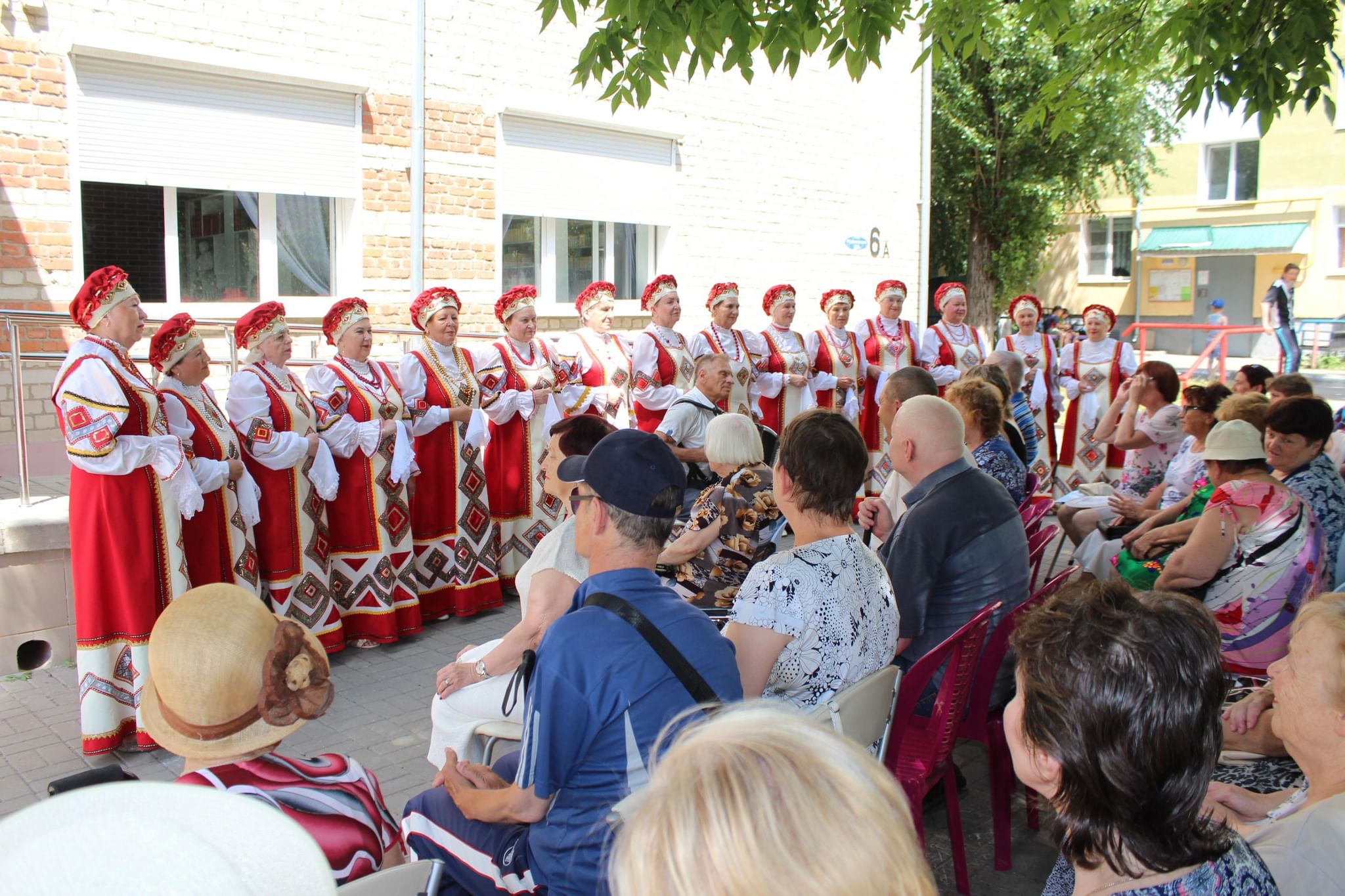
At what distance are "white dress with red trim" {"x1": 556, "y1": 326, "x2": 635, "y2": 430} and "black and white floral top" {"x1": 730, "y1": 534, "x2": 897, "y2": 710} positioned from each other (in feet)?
14.6

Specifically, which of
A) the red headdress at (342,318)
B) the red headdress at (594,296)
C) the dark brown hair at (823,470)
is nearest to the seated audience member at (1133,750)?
the dark brown hair at (823,470)

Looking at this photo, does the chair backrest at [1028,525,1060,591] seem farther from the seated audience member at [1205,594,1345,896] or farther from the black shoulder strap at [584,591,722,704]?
the black shoulder strap at [584,591,722,704]

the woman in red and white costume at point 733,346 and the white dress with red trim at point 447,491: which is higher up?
the woman in red and white costume at point 733,346

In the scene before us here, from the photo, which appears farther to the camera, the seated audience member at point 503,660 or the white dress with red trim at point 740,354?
the white dress with red trim at point 740,354

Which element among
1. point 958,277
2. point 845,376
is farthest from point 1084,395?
point 958,277

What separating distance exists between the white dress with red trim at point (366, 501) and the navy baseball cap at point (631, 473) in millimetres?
3614

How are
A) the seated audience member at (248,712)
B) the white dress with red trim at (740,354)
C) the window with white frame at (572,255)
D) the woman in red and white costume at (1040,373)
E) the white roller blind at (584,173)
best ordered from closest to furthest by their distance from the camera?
the seated audience member at (248,712), the white dress with red trim at (740,354), the woman in red and white costume at (1040,373), the white roller blind at (584,173), the window with white frame at (572,255)

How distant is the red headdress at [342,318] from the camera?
593cm

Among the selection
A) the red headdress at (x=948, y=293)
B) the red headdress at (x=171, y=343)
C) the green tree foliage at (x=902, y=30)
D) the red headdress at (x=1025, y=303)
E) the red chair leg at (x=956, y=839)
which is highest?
the green tree foliage at (x=902, y=30)

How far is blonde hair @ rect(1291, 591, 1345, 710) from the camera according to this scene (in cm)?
212

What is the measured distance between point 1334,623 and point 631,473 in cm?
155

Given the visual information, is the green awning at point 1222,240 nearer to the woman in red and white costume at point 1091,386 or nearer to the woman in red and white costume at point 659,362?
the woman in red and white costume at point 1091,386

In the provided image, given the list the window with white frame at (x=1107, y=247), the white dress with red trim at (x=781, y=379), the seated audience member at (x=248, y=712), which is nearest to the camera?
the seated audience member at (x=248, y=712)

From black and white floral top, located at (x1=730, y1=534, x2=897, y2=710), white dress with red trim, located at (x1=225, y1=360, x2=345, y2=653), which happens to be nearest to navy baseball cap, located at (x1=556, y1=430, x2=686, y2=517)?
black and white floral top, located at (x1=730, y1=534, x2=897, y2=710)
